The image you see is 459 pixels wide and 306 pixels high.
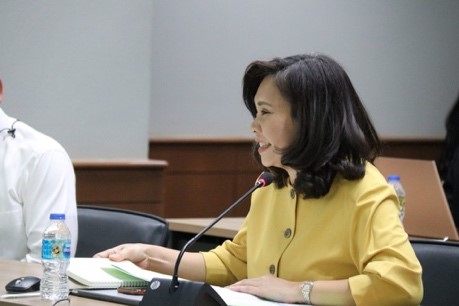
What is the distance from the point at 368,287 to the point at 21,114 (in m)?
3.39

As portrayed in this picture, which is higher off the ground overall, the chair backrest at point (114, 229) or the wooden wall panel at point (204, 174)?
the chair backrest at point (114, 229)

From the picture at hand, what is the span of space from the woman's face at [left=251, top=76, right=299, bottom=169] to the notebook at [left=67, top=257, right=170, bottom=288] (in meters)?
0.44

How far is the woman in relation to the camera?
2.35 meters

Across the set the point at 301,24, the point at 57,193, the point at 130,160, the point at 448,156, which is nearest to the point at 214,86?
the point at 301,24

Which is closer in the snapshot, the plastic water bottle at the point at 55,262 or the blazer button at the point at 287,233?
the plastic water bottle at the point at 55,262

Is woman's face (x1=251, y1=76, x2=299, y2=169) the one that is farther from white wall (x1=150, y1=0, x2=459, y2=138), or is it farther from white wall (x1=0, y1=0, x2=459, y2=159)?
white wall (x1=150, y1=0, x2=459, y2=138)

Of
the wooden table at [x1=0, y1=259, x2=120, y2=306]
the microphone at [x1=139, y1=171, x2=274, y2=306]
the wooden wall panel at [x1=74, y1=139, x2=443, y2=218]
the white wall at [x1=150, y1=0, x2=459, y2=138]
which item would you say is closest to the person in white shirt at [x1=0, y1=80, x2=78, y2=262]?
the wooden table at [x1=0, y1=259, x2=120, y2=306]

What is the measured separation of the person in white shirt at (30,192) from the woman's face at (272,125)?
1.01 metres

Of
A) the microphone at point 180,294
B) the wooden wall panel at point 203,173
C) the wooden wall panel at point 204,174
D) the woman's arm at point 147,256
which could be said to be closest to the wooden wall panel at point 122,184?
the wooden wall panel at point 203,173

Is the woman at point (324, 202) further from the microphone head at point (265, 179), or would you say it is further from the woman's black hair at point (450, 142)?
the woman's black hair at point (450, 142)

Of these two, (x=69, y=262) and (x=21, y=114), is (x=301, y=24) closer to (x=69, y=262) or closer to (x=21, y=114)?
(x=21, y=114)

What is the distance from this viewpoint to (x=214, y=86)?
6836 millimetres

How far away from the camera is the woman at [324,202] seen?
92.4 inches

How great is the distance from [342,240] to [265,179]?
26 centimetres
